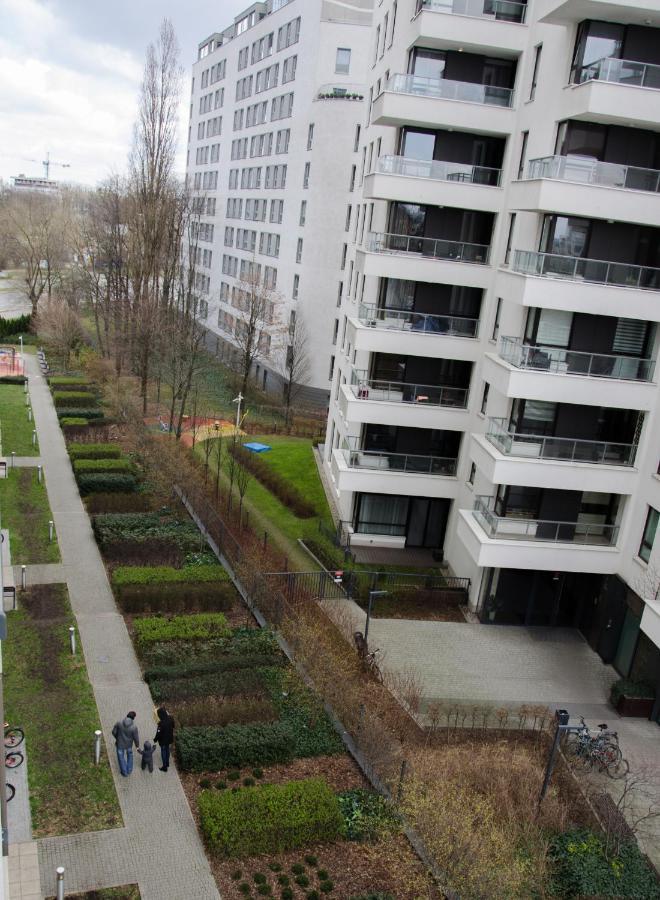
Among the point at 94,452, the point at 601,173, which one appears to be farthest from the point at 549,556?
the point at 94,452

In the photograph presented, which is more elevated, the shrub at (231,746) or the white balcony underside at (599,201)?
the white balcony underside at (599,201)

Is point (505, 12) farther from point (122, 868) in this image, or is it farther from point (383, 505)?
point (122, 868)

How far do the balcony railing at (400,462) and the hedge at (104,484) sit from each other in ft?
27.7

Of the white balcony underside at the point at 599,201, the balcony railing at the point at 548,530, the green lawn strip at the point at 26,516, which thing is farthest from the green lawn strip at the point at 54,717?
the white balcony underside at the point at 599,201

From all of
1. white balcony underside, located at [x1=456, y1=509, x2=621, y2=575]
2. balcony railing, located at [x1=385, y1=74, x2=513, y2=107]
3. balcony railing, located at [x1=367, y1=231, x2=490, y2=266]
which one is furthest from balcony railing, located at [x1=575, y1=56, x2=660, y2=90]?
white balcony underside, located at [x1=456, y1=509, x2=621, y2=575]

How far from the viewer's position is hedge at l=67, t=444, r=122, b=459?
3184cm

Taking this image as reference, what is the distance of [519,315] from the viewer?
2166 cm

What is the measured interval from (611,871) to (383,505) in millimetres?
14776

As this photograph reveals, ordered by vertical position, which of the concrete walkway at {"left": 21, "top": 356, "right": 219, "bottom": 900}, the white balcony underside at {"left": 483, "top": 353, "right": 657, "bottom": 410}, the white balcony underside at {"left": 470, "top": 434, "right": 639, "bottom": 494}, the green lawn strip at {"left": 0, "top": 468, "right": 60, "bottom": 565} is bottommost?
the green lawn strip at {"left": 0, "top": 468, "right": 60, "bottom": 565}

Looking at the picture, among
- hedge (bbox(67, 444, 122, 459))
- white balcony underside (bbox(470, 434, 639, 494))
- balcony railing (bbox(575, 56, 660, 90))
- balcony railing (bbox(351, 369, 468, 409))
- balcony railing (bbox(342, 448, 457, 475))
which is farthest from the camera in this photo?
hedge (bbox(67, 444, 122, 459))

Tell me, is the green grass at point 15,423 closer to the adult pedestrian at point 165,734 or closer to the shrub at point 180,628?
the shrub at point 180,628

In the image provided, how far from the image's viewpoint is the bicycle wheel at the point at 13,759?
13805 mm

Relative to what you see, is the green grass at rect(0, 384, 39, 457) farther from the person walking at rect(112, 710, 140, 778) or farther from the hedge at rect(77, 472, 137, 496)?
the person walking at rect(112, 710, 140, 778)

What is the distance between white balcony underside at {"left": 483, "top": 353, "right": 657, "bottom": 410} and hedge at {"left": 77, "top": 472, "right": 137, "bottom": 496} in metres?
14.7
